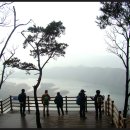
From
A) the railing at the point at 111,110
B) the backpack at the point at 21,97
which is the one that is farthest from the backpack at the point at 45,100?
the railing at the point at 111,110

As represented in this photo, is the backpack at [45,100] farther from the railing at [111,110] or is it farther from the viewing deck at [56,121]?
the railing at [111,110]

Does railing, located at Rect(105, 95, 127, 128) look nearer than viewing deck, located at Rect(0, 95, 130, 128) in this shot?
Yes

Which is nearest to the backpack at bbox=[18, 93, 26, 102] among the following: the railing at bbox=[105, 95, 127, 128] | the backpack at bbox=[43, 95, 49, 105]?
the backpack at bbox=[43, 95, 49, 105]

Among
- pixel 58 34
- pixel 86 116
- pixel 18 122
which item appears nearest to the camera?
pixel 18 122

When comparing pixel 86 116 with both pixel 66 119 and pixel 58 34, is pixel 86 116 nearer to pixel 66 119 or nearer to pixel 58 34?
pixel 66 119

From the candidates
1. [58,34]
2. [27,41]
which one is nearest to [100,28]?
[58,34]

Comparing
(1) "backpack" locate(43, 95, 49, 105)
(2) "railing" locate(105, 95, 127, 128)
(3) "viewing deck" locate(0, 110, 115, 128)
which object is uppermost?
(1) "backpack" locate(43, 95, 49, 105)

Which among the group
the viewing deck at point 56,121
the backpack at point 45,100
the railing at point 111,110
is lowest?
the viewing deck at point 56,121

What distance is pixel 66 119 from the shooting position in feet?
58.4

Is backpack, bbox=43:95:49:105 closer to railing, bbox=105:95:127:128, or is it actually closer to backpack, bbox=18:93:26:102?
backpack, bbox=18:93:26:102

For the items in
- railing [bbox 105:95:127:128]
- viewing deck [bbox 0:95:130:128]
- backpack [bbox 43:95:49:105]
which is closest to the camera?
railing [bbox 105:95:127:128]

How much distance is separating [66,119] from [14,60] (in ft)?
17.1

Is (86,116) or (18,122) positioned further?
(86,116)

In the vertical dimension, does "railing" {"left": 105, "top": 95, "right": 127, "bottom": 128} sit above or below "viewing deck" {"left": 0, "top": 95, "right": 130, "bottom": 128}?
above
